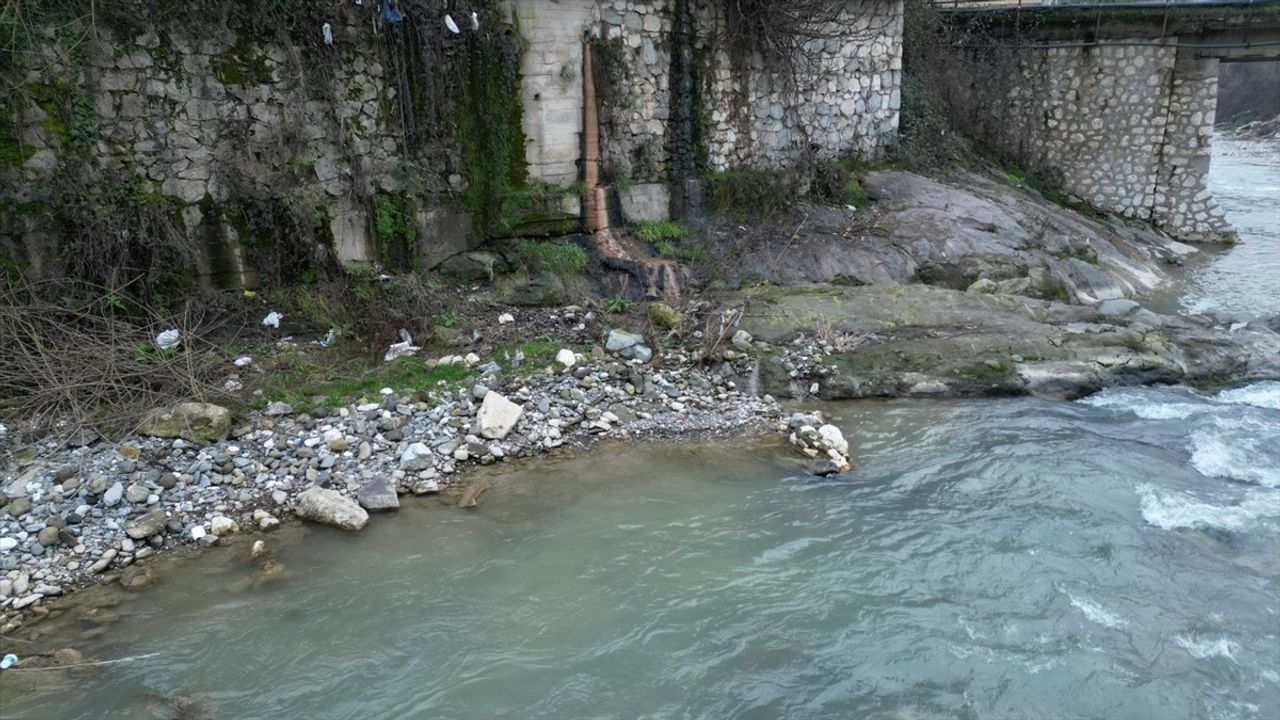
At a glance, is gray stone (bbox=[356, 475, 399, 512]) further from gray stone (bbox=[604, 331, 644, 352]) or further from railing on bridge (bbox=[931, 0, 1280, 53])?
railing on bridge (bbox=[931, 0, 1280, 53])

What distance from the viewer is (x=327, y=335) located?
952 centimetres

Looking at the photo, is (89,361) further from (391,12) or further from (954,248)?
(954,248)

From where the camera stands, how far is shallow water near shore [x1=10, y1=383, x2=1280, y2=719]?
518cm

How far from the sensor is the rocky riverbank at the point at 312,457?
639cm

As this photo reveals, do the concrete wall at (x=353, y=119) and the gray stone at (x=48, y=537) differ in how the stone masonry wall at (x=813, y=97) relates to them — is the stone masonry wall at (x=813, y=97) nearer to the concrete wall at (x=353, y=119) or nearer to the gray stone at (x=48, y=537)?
the concrete wall at (x=353, y=119)

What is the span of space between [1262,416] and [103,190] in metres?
12.0

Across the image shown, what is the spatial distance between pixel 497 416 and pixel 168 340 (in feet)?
11.5

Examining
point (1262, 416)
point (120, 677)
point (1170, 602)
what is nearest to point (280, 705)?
point (120, 677)

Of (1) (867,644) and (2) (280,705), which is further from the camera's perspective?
(1) (867,644)

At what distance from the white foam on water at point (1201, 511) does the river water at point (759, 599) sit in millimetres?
30

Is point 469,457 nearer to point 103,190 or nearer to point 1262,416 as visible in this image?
point 103,190

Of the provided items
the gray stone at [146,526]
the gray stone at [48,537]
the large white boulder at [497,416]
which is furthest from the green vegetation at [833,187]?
the gray stone at [48,537]

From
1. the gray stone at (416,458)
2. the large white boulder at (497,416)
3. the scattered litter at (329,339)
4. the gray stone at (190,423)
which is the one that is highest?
the scattered litter at (329,339)

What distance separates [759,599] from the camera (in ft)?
19.8
